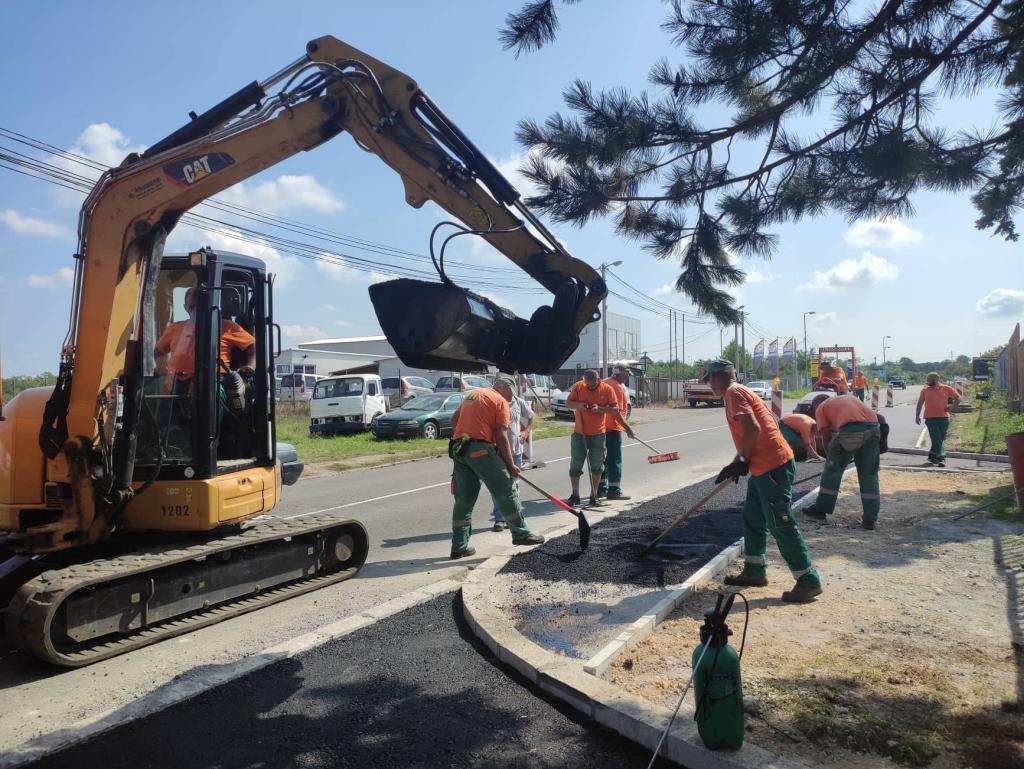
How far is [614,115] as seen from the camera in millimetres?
4402

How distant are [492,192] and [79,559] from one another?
386cm

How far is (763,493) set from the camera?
5.54m

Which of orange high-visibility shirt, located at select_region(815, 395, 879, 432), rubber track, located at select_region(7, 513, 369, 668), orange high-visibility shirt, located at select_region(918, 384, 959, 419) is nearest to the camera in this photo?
rubber track, located at select_region(7, 513, 369, 668)

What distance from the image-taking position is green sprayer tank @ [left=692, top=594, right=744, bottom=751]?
3.12 m

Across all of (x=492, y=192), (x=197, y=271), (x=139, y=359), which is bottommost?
(x=139, y=359)

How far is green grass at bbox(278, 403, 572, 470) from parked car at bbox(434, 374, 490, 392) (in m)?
3.61

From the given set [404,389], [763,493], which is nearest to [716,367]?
[763,493]

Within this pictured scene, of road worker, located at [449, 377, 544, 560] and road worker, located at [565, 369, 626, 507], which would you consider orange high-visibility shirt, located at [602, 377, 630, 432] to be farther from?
road worker, located at [449, 377, 544, 560]

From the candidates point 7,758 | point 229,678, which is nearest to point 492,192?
point 229,678

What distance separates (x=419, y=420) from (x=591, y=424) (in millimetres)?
11506

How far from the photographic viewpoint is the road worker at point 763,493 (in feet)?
17.4

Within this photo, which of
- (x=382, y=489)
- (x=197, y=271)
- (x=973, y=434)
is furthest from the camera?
(x=973, y=434)

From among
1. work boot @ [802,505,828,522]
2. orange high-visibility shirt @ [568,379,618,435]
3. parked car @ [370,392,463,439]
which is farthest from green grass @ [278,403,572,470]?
work boot @ [802,505,828,522]

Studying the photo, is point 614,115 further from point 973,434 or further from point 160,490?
point 973,434
